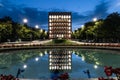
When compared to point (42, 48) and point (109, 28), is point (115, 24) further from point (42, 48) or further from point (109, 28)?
point (42, 48)

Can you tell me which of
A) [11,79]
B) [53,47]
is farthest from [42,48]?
[11,79]

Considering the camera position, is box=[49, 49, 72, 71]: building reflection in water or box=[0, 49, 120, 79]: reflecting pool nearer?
box=[0, 49, 120, 79]: reflecting pool

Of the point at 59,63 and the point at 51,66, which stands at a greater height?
the point at 51,66

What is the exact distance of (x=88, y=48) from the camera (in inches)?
2480

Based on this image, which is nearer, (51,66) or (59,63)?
(51,66)

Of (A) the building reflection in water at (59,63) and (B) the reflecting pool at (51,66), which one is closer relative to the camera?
(B) the reflecting pool at (51,66)

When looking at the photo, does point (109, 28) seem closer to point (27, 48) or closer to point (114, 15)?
point (114, 15)

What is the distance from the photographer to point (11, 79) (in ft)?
23.1

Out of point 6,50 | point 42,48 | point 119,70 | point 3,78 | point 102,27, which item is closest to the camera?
point 3,78

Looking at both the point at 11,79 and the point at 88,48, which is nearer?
the point at 11,79

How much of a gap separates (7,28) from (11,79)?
8053 centimetres

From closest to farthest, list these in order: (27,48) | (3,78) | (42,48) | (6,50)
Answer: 1. (3,78)
2. (6,50)
3. (27,48)
4. (42,48)

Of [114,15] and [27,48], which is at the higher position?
[114,15]

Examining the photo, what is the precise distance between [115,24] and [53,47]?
24.7 meters
